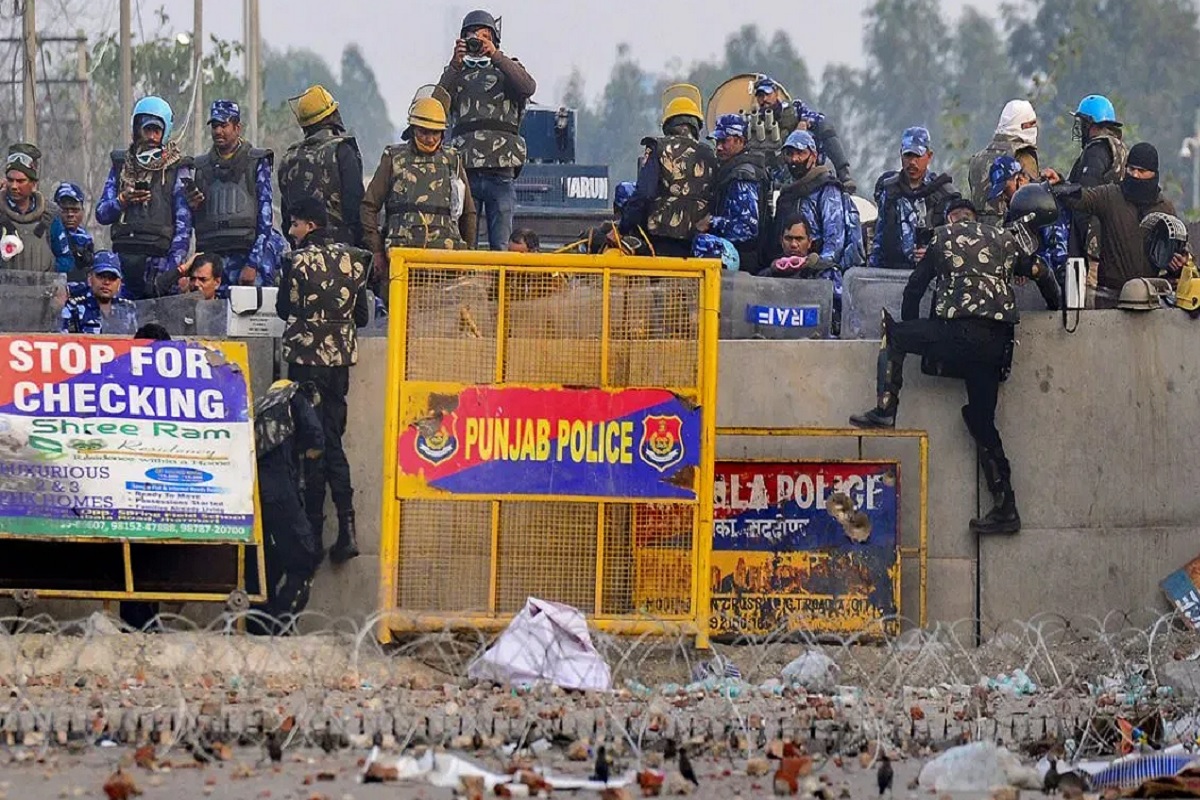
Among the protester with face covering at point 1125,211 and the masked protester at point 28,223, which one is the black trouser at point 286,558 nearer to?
the masked protester at point 28,223

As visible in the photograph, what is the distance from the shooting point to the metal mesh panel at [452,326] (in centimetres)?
1311

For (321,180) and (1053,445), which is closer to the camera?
(1053,445)

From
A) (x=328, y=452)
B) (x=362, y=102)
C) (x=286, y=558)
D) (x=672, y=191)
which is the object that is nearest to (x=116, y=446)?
(x=286, y=558)

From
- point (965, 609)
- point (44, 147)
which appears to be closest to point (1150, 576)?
Answer: point (965, 609)

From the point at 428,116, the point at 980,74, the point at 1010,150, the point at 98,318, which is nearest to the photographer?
the point at 428,116

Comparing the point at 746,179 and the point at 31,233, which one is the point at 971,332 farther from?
the point at 31,233

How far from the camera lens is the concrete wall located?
14828 mm

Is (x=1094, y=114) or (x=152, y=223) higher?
(x=1094, y=114)

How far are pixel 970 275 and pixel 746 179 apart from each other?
2.24 meters

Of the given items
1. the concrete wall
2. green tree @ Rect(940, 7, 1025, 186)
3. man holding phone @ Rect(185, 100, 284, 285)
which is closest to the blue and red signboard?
the concrete wall

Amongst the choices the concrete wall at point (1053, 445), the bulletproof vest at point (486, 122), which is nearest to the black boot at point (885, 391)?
the concrete wall at point (1053, 445)

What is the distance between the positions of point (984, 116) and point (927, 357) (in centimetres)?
10103

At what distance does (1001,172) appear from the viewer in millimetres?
16234

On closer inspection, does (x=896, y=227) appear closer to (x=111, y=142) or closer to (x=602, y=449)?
(x=602, y=449)
